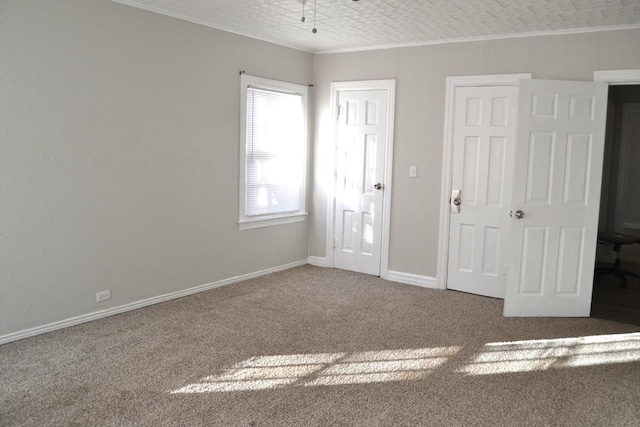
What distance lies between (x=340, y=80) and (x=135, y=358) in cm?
379

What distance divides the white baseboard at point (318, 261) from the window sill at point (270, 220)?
503 millimetres

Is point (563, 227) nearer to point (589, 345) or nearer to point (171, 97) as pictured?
point (589, 345)

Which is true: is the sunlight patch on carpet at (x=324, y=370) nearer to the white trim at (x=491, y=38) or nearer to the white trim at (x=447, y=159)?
the white trim at (x=447, y=159)

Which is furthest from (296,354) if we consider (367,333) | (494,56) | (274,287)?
(494,56)

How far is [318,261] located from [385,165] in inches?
57.6

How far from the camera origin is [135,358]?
135 inches

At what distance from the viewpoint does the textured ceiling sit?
3957 mm

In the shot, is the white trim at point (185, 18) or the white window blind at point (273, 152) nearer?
the white trim at point (185, 18)

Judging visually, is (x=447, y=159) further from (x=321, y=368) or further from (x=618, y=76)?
(x=321, y=368)

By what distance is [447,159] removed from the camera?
5258mm

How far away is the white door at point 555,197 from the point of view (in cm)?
440

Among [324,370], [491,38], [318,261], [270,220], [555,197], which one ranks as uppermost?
[491,38]

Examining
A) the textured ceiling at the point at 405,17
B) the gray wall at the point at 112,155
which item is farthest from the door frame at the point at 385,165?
the gray wall at the point at 112,155

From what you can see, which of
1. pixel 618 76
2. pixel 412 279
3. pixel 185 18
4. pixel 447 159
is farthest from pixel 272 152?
pixel 618 76
